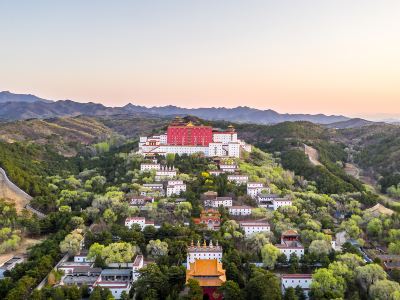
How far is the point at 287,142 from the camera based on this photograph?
79438 millimetres

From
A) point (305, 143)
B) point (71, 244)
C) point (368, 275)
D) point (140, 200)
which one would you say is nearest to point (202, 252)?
point (71, 244)

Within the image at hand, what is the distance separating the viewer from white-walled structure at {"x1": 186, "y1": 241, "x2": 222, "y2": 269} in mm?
28609

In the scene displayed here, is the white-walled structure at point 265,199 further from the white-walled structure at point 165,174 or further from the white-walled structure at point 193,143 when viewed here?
the white-walled structure at point 193,143

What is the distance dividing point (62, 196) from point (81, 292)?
22.3 m

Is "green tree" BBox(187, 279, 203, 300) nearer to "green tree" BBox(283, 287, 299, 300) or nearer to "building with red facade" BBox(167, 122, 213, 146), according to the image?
"green tree" BBox(283, 287, 299, 300)

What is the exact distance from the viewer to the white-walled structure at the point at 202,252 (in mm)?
28609

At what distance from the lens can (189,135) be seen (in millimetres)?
60875

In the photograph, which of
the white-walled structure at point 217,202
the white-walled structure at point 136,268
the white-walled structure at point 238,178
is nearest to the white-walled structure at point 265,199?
the white-walled structure at point 217,202

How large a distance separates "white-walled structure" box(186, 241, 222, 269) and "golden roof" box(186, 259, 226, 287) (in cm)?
164

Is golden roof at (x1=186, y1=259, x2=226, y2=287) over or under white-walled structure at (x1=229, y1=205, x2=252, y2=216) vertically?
under

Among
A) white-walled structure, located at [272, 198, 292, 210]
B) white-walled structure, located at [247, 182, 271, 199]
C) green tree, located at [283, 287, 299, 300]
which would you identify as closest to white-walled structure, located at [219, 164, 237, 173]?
white-walled structure, located at [247, 182, 271, 199]

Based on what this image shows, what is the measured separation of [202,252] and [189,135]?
3323 cm

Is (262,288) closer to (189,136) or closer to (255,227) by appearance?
(255,227)

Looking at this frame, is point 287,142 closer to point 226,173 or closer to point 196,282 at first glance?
point 226,173
